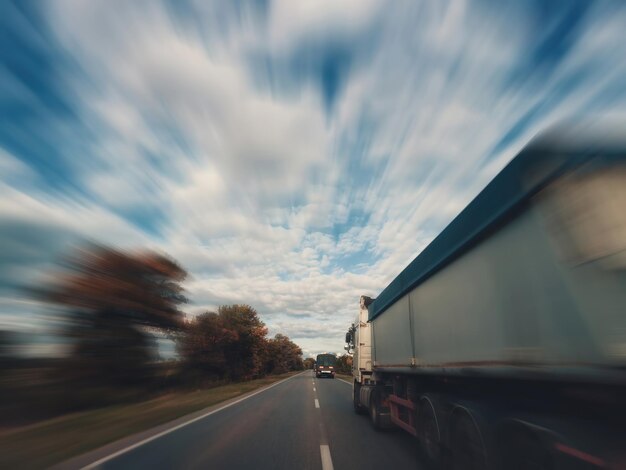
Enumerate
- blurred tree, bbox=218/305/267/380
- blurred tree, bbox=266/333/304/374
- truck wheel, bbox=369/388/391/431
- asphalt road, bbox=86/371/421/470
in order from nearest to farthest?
asphalt road, bbox=86/371/421/470
truck wheel, bbox=369/388/391/431
blurred tree, bbox=218/305/267/380
blurred tree, bbox=266/333/304/374

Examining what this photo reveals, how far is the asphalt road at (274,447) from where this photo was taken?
255 inches

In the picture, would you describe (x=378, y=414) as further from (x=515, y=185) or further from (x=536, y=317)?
(x=515, y=185)

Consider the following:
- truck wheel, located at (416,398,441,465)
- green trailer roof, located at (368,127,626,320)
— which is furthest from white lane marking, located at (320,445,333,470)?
green trailer roof, located at (368,127,626,320)

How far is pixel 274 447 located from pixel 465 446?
410cm

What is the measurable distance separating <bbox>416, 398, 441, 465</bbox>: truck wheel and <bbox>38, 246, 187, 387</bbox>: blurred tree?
4.21 metres

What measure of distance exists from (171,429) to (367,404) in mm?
5184

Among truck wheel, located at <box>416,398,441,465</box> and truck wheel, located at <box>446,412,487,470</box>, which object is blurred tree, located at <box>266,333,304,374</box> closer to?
truck wheel, located at <box>416,398,441,465</box>

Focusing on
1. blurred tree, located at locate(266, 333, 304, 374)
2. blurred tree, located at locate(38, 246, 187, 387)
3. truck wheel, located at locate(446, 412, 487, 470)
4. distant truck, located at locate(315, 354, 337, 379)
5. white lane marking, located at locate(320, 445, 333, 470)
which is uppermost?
blurred tree, located at locate(266, 333, 304, 374)

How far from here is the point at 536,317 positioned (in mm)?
3520

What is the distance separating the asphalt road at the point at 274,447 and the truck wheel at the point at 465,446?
3.99ft

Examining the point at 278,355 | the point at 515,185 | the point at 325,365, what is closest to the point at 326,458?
the point at 515,185

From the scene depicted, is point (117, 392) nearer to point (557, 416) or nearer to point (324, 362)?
point (557, 416)

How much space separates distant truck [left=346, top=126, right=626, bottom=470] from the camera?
2783mm

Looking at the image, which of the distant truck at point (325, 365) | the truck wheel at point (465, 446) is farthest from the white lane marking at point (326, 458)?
the distant truck at point (325, 365)
